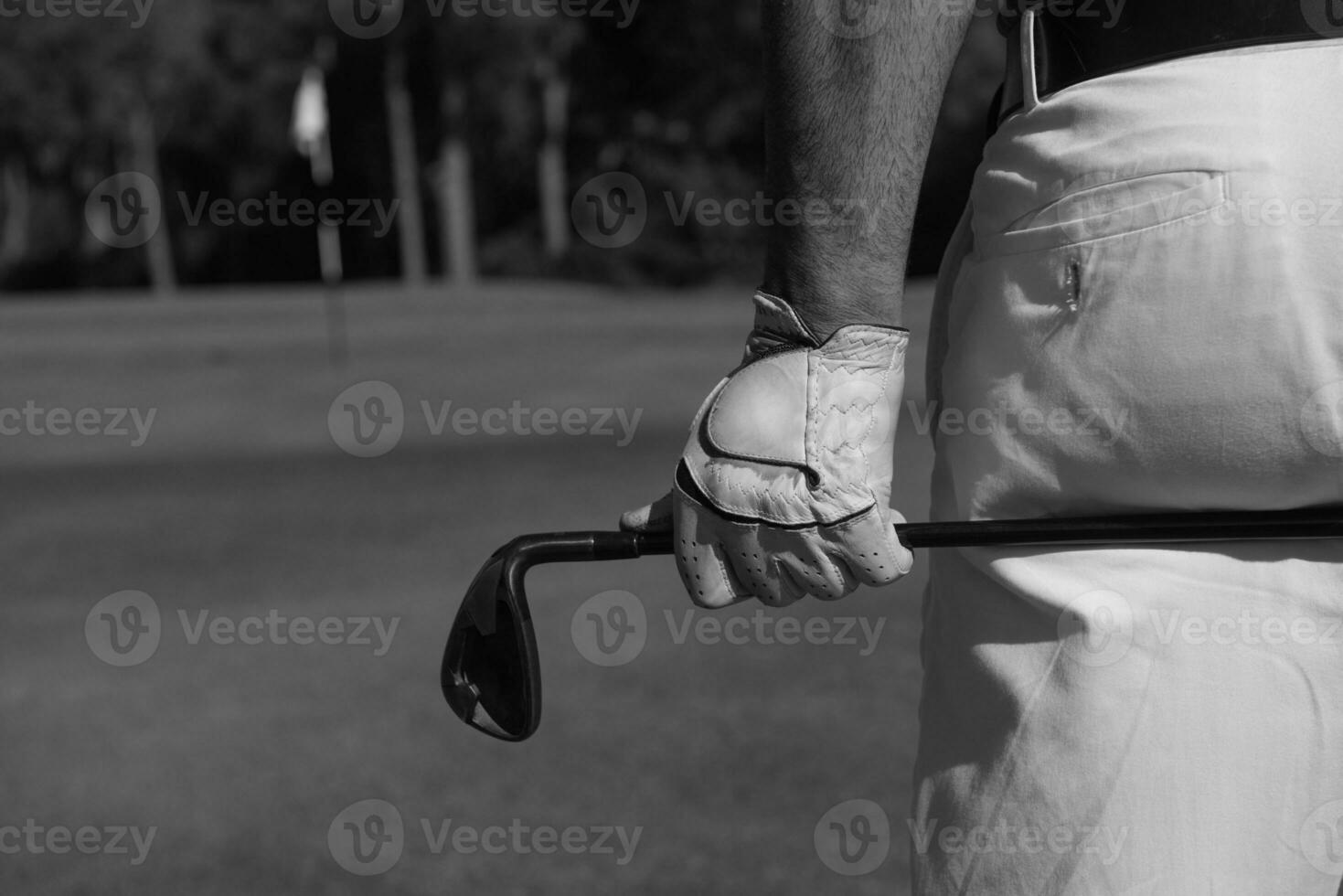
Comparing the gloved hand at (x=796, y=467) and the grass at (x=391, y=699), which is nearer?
the gloved hand at (x=796, y=467)

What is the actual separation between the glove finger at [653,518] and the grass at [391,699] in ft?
7.58

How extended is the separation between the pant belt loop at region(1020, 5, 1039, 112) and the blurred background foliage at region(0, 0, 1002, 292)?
32.9 meters

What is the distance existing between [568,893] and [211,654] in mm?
2673

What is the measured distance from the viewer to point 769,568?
1.60 metres

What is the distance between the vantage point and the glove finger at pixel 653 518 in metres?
1.70

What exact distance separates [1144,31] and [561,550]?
761mm

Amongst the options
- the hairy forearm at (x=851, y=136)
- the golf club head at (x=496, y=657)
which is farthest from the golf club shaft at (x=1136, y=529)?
the golf club head at (x=496, y=657)

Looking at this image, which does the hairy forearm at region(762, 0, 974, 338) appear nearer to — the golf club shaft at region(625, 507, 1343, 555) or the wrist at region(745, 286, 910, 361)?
the wrist at region(745, 286, 910, 361)

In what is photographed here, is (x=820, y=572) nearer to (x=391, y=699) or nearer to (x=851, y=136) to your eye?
(x=851, y=136)

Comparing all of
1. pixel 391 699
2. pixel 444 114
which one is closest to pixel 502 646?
pixel 391 699

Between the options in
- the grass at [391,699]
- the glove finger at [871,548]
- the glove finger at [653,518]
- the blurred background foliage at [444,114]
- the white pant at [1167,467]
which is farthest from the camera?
the blurred background foliage at [444,114]

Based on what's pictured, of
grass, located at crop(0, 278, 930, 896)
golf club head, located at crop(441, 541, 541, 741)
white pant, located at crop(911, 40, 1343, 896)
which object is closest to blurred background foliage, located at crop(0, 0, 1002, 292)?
grass, located at crop(0, 278, 930, 896)

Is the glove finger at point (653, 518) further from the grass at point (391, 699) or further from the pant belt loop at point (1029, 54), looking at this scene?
the grass at point (391, 699)

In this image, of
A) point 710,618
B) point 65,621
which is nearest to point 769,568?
point 710,618
